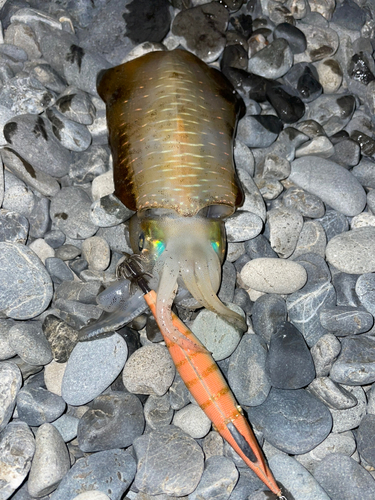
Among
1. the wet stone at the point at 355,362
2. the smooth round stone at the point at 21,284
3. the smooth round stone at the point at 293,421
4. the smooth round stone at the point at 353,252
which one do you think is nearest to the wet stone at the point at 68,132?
the smooth round stone at the point at 21,284

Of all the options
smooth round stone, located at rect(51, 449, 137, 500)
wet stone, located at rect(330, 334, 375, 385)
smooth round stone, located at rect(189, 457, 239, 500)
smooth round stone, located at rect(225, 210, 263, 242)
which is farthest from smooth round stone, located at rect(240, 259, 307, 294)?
smooth round stone, located at rect(51, 449, 137, 500)

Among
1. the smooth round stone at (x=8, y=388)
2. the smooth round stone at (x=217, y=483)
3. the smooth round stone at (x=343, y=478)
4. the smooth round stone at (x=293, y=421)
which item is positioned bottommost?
the smooth round stone at (x=343, y=478)

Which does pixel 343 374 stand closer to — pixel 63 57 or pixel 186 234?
pixel 186 234

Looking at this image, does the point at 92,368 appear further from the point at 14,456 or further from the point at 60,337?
the point at 14,456

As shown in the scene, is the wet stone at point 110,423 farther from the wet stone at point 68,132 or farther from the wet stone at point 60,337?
the wet stone at point 68,132

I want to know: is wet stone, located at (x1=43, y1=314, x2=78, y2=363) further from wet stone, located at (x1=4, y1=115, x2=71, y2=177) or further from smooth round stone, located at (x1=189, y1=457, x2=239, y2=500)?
wet stone, located at (x1=4, y1=115, x2=71, y2=177)

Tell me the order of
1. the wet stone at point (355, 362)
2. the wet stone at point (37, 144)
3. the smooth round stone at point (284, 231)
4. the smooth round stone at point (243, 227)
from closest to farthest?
the wet stone at point (355, 362)
the smooth round stone at point (243, 227)
the smooth round stone at point (284, 231)
the wet stone at point (37, 144)
